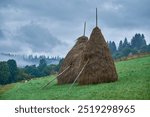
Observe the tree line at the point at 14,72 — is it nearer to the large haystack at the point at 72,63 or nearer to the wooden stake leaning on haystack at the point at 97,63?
the large haystack at the point at 72,63

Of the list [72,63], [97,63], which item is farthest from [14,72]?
[97,63]

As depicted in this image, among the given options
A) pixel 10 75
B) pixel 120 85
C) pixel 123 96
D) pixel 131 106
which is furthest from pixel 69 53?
pixel 10 75

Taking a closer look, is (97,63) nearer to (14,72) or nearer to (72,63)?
(72,63)

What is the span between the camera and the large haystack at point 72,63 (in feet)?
82.3

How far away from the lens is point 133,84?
1886 centimetres

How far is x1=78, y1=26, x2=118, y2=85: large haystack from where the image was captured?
831 inches

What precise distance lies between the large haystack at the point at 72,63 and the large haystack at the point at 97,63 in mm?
3048

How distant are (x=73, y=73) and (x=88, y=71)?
158 inches

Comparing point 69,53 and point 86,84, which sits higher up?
point 69,53

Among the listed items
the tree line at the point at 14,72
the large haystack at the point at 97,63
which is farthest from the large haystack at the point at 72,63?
the tree line at the point at 14,72

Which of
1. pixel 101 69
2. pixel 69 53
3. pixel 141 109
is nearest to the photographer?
pixel 141 109

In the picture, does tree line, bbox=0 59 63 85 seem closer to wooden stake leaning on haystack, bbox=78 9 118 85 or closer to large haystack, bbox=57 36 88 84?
large haystack, bbox=57 36 88 84

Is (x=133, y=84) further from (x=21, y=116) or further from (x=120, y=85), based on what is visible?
(x=21, y=116)

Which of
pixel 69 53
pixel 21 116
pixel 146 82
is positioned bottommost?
pixel 21 116
